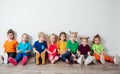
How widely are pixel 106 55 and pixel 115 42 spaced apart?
28cm

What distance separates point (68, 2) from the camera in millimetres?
3264

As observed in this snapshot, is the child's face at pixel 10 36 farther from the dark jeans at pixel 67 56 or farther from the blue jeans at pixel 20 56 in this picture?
the dark jeans at pixel 67 56

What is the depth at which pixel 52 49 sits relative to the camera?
10.5 ft

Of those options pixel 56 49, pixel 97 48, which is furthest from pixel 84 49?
pixel 56 49

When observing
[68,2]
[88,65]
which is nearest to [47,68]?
[88,65]

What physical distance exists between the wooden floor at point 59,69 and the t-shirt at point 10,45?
0.33 metres

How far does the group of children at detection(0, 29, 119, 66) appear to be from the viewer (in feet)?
10.2

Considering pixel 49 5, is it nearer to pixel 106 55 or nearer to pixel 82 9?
pixel 82 9

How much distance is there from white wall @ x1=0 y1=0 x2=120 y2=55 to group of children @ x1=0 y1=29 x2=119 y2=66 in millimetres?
124

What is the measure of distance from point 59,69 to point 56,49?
1.62 ft

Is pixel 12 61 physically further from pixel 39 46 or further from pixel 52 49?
pixel 52 49

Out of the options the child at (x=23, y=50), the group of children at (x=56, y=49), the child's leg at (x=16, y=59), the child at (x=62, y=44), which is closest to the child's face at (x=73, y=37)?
the group of children at (x=56, y=49)

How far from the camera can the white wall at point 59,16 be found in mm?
3244

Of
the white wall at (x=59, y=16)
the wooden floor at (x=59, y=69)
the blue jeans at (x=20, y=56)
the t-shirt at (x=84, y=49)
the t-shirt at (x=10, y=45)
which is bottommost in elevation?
the wooden floor at (x=59, y=69)
